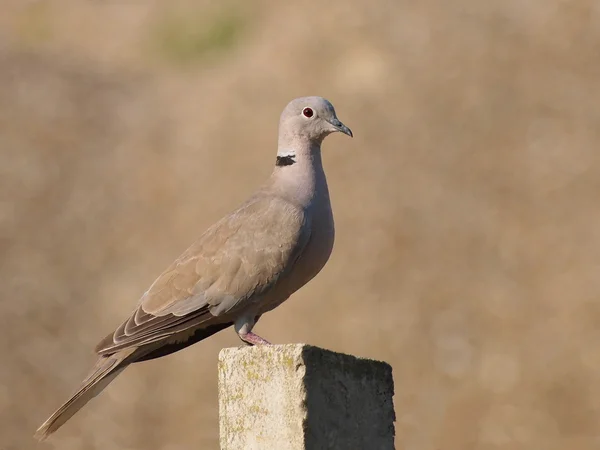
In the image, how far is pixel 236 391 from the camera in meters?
5.59

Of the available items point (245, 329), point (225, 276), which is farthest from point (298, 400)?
point (225, 276)

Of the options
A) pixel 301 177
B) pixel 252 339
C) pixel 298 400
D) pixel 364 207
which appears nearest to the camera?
pixel 298 400

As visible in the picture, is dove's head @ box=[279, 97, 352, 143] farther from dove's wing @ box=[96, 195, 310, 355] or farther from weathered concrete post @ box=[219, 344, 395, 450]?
weathered concrete post @ box=[219, 344, 395, 450]

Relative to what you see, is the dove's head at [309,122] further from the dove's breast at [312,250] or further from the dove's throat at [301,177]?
the dove's breast at [312,250]

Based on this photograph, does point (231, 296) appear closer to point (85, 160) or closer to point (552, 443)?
point (552, 443)

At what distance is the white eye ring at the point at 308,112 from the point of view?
289 inches

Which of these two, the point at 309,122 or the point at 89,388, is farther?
the point at 309,122

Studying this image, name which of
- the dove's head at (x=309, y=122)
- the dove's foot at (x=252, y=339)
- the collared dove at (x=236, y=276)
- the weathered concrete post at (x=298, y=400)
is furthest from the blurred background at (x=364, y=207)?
the weathered concrete post at (x=298, y=400)

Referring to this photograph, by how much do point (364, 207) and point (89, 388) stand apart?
13.0m

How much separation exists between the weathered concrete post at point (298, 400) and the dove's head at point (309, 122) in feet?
6.69

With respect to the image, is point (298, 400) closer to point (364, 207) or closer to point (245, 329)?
point (245, 329)

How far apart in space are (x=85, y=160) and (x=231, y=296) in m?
16.0

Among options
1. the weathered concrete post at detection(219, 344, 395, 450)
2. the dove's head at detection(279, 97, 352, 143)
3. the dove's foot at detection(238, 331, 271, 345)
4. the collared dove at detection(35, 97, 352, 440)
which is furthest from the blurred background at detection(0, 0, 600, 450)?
the weathered concrete post at detection(219, 344, 395, 450)

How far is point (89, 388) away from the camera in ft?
22.3
